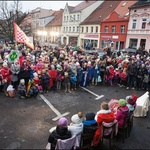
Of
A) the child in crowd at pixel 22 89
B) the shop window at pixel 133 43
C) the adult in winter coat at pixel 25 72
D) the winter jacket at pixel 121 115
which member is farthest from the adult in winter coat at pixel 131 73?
the shop window at pixel 133 43

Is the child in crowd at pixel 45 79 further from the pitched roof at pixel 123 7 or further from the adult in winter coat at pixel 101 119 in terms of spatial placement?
the pitched roof at pixel 123 7

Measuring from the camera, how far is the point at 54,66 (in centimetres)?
995

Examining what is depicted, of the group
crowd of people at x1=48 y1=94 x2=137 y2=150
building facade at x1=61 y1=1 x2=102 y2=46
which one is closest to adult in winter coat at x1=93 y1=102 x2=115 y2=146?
crowd of people at x1=48 y1=94 x2=137 y2=150

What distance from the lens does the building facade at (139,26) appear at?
2683 cm

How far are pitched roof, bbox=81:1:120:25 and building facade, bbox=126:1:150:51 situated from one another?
7688 mm

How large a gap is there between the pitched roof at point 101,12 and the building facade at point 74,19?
1.27m

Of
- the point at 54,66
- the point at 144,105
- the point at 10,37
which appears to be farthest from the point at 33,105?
the point at 10,37

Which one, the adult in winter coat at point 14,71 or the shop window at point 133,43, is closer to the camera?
the adult in winter coat at point 14,71

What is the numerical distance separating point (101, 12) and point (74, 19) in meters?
8.49

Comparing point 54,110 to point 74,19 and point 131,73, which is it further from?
point 74,19

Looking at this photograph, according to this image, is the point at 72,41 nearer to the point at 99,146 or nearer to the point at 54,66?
the point at 54,66

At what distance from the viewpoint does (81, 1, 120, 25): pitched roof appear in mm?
35972

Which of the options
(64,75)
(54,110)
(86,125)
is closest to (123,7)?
(64,75)

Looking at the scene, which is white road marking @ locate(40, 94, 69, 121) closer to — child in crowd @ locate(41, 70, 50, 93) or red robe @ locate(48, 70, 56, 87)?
child in crowd @ locate(41, 70, 50, 93)
